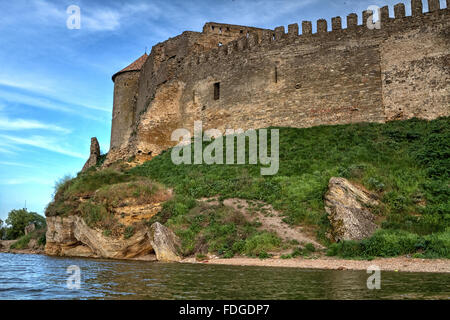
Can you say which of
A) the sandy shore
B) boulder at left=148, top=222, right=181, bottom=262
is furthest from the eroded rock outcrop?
the sandy shore

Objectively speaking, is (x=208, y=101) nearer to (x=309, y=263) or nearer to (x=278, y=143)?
(x=278, y=143)

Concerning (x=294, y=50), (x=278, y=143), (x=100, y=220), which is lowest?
(x=100, y=220)

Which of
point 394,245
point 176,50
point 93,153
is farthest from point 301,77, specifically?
point 93,153

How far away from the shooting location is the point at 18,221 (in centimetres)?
4403

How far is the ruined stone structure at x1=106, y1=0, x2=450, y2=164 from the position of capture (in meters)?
19.6

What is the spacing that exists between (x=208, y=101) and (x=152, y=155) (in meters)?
4.97

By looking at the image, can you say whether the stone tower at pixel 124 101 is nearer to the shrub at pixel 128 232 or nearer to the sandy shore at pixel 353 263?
the shrub at pixel 128 232

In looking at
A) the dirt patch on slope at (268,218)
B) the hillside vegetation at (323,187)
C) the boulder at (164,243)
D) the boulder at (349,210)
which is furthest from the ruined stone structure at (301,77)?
the boulder at (164,243)

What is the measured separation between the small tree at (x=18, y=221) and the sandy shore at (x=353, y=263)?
3862cm

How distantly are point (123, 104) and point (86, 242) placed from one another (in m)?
19.9

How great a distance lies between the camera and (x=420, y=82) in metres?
19.4

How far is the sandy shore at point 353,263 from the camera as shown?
8.59 m
